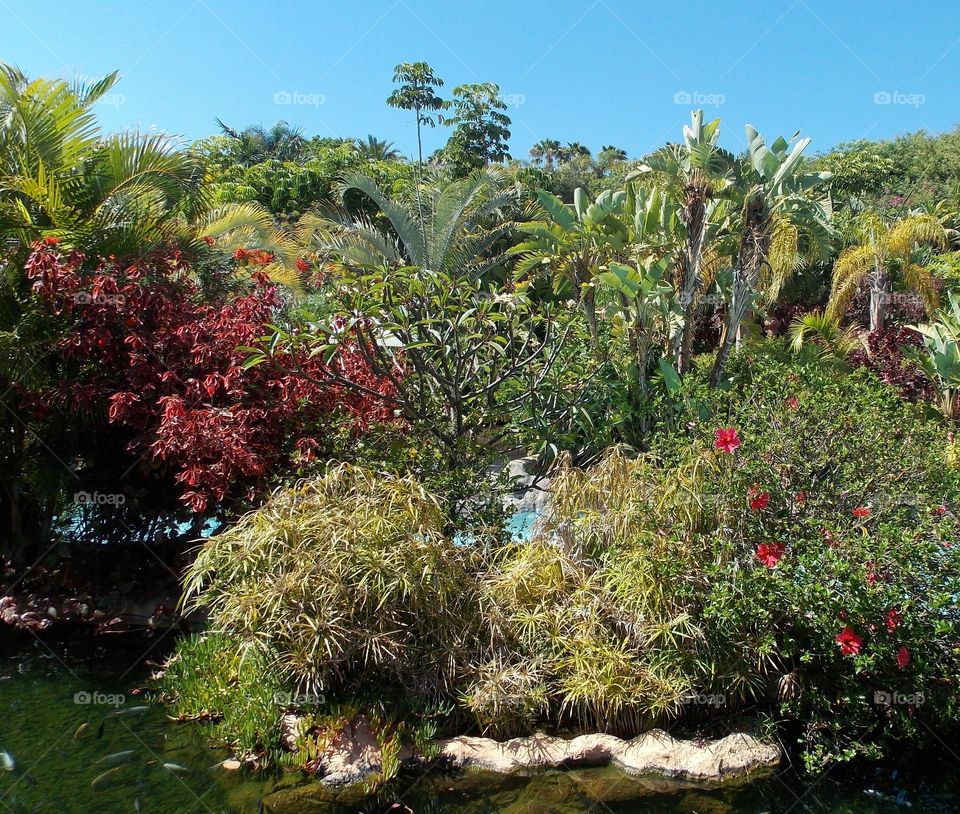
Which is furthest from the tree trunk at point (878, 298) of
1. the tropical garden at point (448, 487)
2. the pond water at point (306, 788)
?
the pond water at point (306, 788)

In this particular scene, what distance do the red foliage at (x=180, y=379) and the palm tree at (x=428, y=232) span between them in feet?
26.3

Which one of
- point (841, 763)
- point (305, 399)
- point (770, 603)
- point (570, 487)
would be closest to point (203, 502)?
point (305, 399)

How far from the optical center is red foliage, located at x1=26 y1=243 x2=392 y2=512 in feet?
19.2

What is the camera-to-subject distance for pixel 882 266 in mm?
13664

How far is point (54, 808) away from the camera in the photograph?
4.34 m

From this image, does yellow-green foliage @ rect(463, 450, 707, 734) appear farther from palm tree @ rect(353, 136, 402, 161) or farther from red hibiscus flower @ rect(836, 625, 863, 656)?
palm tree @ rect(353, 136, 402, 161)

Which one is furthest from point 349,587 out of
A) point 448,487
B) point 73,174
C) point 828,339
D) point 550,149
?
point 550,149

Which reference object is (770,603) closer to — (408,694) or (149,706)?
(408,694)

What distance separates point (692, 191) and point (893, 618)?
548cm

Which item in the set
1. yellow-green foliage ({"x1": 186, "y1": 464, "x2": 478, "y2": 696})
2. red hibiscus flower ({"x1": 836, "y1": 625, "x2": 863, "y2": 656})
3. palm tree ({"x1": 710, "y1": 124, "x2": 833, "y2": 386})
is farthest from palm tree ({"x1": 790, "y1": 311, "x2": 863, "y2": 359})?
yellow-green foliage ({"x1": 186, "y1": 464, "x2": 478, "y2": 696})

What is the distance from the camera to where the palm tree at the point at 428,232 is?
14883mm

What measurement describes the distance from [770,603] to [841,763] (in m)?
1.18

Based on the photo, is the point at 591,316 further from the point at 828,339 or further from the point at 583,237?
the point at 828,339

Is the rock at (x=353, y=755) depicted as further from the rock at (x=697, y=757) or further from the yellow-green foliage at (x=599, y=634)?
the rock at (x=697, y=757)
